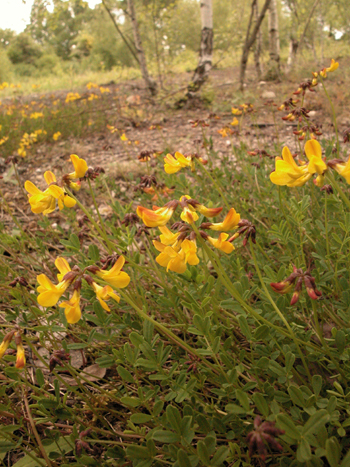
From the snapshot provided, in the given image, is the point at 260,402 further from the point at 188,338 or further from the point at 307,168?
the point at 188,338

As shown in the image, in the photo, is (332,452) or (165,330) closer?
(332,452)

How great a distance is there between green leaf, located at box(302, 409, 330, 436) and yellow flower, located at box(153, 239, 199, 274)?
55cm

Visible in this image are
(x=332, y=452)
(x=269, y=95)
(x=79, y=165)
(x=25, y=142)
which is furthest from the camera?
(x=269, y=95)

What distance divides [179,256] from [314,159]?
508 mm

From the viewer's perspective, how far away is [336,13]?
1552 centimetres

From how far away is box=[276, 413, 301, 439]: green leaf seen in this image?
0.92 metres

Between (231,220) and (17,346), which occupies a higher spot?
(231,220)

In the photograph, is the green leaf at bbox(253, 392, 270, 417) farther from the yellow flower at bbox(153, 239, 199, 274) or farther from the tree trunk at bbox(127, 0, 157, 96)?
the tree trunk at bbox(127, 0, 157, 96)

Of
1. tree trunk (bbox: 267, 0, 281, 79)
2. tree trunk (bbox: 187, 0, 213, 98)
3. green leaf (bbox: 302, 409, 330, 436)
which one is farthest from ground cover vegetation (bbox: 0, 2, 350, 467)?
tree trunk (bbox: 267, 0, 281, 79)

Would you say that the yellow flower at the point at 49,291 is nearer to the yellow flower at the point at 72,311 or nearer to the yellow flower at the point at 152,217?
the yellow flower at the point at 72,311

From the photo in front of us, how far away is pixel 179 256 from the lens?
1.07 m

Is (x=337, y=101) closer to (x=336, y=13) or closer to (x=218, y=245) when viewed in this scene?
(x=218, y=245)

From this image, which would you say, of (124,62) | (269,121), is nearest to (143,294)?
(269,121)

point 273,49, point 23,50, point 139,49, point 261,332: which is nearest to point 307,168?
Answer: point 261,332
